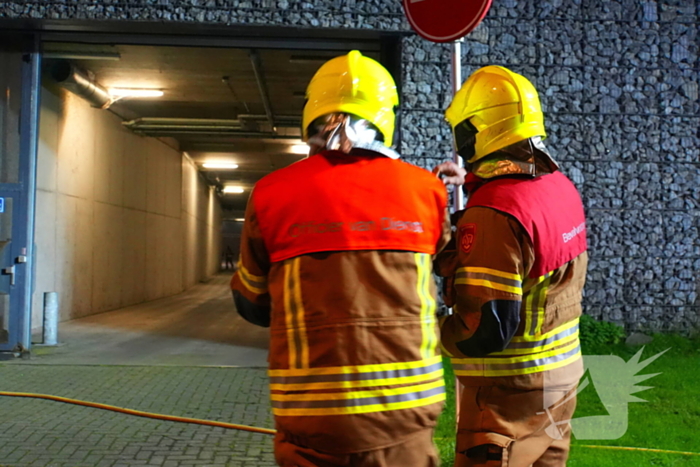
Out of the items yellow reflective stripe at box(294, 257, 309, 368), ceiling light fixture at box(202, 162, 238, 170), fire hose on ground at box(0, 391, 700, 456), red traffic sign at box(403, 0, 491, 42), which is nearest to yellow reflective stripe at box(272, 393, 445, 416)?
yellow reflective stripe at box(294, 257, 309, 368)

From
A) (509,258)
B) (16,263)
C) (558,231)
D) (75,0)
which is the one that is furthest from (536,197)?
(16,263)

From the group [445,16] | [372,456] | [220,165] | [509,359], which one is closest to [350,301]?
[372,456]

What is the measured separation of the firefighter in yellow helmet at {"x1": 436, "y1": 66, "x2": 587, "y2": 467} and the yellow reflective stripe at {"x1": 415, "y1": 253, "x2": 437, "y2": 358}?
255 mm

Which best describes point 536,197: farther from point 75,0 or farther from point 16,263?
point 16,263

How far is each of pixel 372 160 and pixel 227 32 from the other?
6.22 meters

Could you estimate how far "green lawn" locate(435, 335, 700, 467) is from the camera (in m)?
4.20

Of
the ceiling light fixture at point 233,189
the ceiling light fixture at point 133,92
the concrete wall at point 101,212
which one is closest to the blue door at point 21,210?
the concrete wall at point 101,212

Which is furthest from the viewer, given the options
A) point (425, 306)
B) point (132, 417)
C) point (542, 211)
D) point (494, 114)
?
point (132, 417)

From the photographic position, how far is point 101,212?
46.2ft

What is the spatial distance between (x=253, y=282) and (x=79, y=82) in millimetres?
10758

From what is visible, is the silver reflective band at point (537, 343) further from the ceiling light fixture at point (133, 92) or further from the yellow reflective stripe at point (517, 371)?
the ceiling light fixture at point (133, 92)

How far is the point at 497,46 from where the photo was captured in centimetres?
759

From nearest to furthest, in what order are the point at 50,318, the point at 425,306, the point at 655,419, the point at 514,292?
the point at 425,306, the point at 514,292, the point at 655,419, the point at 50,318

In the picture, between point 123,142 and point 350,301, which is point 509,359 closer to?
point 350,301
